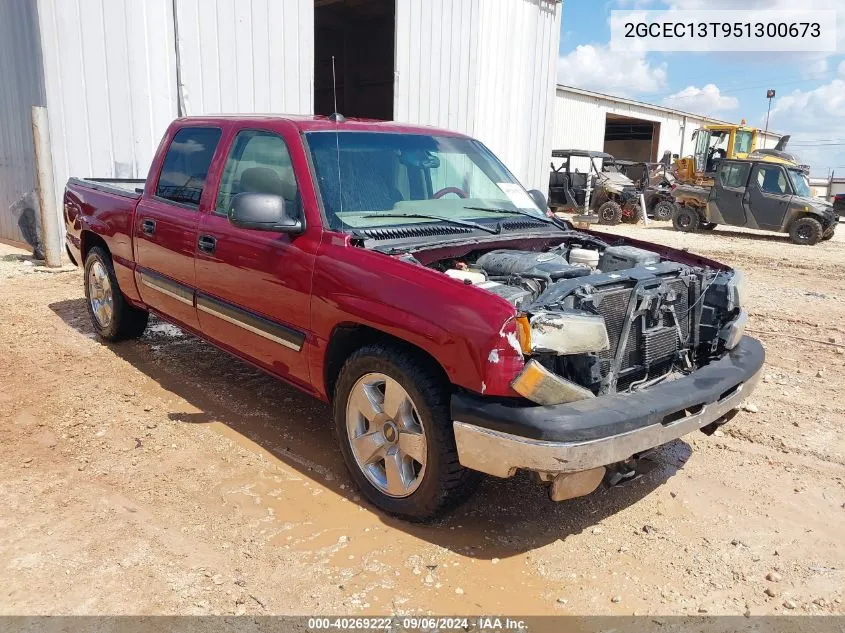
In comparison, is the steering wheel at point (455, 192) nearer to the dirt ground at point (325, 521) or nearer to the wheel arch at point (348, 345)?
the wheel arch at point (348, 345)

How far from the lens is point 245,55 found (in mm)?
9742

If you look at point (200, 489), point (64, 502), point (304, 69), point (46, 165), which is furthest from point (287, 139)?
point (304, 69)

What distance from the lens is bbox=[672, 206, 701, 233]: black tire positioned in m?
16.9

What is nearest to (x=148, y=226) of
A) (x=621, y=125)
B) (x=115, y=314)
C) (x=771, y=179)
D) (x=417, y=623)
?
(x=115, y=314)

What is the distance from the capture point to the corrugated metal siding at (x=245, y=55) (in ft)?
30.4

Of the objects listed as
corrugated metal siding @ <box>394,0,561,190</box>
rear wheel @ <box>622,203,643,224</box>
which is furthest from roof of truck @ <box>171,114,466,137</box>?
rear wheel @ <box>622,203,643,224</box>

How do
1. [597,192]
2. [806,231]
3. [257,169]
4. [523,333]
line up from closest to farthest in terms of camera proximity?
1. [523,333]
2. [257,169]
3. [806,231]
4. [597,192]

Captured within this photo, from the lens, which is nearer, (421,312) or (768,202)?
(421,312)

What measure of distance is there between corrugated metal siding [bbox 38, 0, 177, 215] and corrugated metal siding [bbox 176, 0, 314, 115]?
0.86ft

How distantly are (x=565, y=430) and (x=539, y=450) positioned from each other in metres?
0.13

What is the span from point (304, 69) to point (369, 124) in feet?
23.0

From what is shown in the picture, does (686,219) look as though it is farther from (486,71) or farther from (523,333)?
(523,333)

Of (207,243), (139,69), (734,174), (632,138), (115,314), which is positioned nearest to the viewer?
(207,243)

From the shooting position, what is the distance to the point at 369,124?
13.5ft
